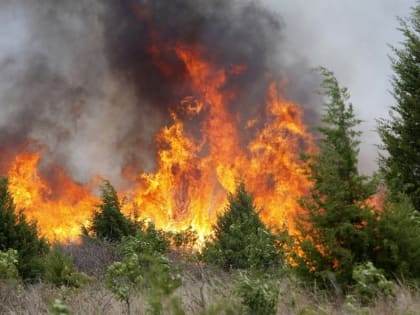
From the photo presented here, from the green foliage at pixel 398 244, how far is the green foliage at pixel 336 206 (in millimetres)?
152

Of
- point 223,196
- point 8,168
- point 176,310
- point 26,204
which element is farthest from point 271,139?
point 176,310

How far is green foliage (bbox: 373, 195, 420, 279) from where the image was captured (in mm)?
6582

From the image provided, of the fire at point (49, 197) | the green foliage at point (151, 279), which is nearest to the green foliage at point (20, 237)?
the green foliage at point (151, 279)

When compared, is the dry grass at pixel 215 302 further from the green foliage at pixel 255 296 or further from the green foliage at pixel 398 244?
the green foliage at pixel 398 244

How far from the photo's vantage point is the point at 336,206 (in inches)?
268

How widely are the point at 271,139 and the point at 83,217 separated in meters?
21.5

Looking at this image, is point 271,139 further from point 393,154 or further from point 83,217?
point 393,154

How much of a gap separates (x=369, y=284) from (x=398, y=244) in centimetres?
136

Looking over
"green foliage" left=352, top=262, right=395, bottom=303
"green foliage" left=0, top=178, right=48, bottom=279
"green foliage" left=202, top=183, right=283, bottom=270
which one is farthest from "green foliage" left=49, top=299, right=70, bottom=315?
"green foliage" left=202, top=183, right=283, bottom=270

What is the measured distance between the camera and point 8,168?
6034 centimetres

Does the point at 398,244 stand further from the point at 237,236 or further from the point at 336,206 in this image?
the point at 237,236

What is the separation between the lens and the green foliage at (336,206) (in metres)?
6.70

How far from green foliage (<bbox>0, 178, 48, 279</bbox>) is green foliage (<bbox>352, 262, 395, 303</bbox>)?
37.8ft

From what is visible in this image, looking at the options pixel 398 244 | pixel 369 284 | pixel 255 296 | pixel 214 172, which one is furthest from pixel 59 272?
pixel 214 172
